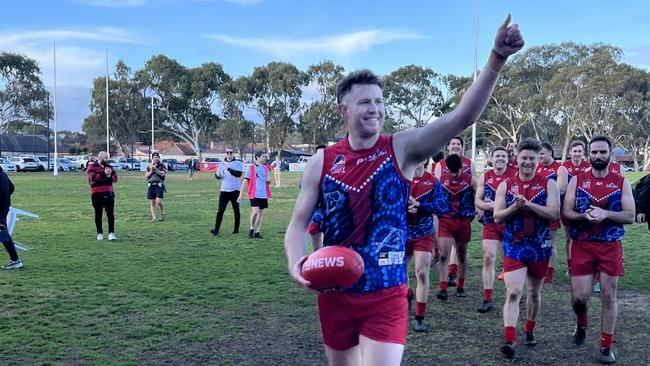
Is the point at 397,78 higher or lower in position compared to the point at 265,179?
higher

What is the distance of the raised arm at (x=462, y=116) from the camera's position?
2656 mm

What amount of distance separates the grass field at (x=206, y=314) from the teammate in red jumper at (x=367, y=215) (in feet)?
8.99

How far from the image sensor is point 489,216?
24.9 feet

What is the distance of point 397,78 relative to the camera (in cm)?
7169

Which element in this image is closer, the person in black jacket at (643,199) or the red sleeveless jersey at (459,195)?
the person in black jacket at (643,199)

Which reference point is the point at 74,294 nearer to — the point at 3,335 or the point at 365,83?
the point at 3,335

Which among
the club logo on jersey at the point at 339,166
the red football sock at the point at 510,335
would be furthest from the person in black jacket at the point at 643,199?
the club logo on jersey at the point at 339,166

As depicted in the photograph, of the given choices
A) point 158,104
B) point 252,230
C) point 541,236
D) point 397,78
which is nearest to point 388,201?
point 541,236

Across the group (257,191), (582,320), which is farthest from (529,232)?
(257,191)

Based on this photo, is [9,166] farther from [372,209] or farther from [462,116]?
[462,116]

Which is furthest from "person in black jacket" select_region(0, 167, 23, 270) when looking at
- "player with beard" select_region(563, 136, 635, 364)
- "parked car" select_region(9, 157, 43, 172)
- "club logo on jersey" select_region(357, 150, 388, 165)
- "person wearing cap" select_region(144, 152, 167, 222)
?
"parked car" select_region(9, 157, 43, 172)

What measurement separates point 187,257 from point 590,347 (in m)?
7.68

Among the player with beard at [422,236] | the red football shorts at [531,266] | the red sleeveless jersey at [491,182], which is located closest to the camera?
the red football shorts at [531,266]

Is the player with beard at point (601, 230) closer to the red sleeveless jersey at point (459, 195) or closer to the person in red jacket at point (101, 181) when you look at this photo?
the red sleeveless jersey at point (459, 195)
